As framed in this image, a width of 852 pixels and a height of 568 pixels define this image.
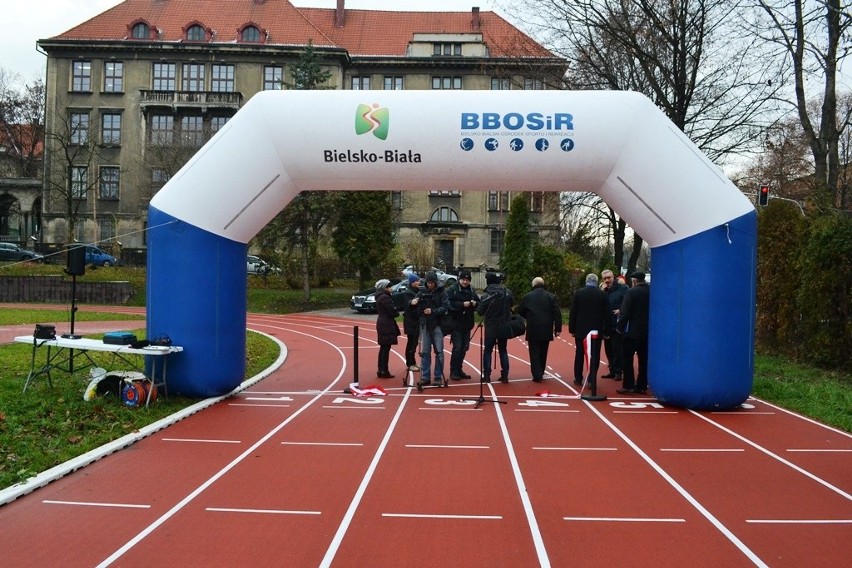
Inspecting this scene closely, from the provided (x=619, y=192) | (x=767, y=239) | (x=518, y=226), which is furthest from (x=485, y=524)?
(x=518, y=226)

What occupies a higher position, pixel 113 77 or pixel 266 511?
pixel 113 77

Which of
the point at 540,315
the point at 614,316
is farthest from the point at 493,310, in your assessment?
the point at 614,316

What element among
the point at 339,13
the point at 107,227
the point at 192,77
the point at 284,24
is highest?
the point at 339,13

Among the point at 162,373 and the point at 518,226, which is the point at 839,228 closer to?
the point at 162,373

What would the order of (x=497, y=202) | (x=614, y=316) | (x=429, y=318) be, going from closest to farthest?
(x=429, y=318) → (x=614, y=316) → (x=497, y=202)

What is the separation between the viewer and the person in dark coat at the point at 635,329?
1207cm

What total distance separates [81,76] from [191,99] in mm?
8972

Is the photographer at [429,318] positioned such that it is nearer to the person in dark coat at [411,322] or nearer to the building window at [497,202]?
the person in dark coat at [411,322]

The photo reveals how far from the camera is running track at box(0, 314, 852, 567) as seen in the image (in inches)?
211

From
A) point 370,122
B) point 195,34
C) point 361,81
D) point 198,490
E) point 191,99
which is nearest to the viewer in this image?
point 198,490

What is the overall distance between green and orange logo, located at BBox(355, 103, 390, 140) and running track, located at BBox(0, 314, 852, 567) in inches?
157

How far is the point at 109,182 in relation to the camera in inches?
2154

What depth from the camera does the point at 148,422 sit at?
941cm

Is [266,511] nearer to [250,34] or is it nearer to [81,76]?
[250,34]
